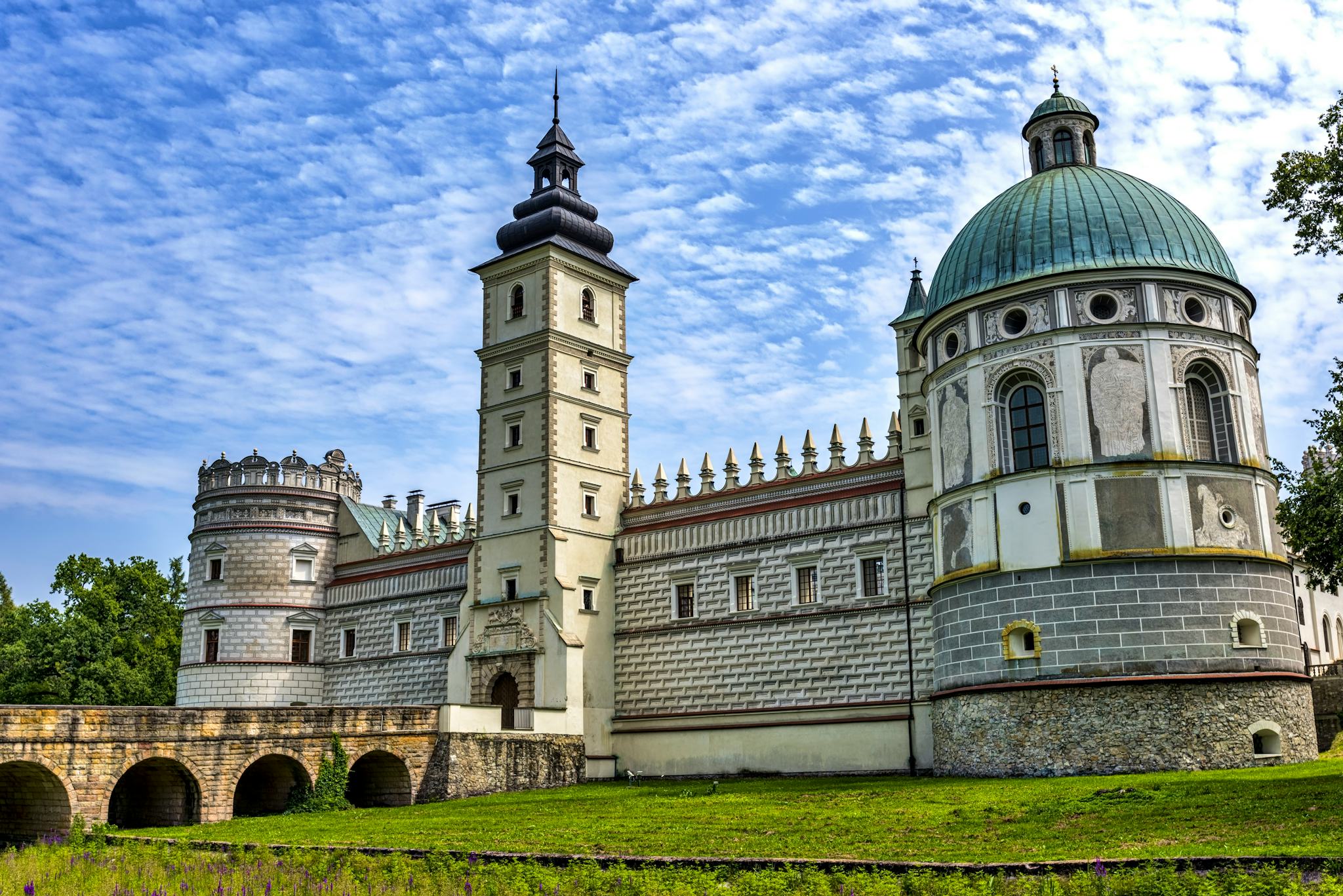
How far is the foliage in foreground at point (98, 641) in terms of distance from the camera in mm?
51219

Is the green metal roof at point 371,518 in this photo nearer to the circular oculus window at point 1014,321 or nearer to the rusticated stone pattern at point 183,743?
the rusticated stone pattern at point 183,743

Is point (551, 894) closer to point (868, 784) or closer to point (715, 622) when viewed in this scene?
point (868, 784)

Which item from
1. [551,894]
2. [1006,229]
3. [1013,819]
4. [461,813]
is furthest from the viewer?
[1006,229]

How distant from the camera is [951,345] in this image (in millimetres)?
31984

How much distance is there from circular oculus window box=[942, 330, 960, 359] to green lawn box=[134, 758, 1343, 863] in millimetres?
10573

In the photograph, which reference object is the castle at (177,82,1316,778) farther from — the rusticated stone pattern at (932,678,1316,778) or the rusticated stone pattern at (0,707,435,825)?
the rusticated stone pattern at (0,707,435,825)

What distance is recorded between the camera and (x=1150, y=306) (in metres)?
29.2

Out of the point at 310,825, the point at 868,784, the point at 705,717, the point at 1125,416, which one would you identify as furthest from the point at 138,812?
the point at 1125,416

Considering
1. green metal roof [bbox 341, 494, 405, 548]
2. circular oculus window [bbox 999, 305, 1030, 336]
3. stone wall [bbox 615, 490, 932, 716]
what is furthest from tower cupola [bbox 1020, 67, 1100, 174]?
green metal roof [bbox 341, 494, 405, 548]

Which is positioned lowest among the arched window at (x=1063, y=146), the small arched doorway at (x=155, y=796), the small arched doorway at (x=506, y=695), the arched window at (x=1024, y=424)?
the small arched doorway at (x=155, y=796)

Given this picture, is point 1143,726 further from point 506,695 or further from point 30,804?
point 30,804

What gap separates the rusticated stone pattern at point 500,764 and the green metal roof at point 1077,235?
17024 millimetres

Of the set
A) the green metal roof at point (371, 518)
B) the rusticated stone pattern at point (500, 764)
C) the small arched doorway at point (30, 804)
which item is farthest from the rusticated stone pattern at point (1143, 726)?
the green metal roof at point (371, 518)

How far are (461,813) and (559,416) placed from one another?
1603cm
